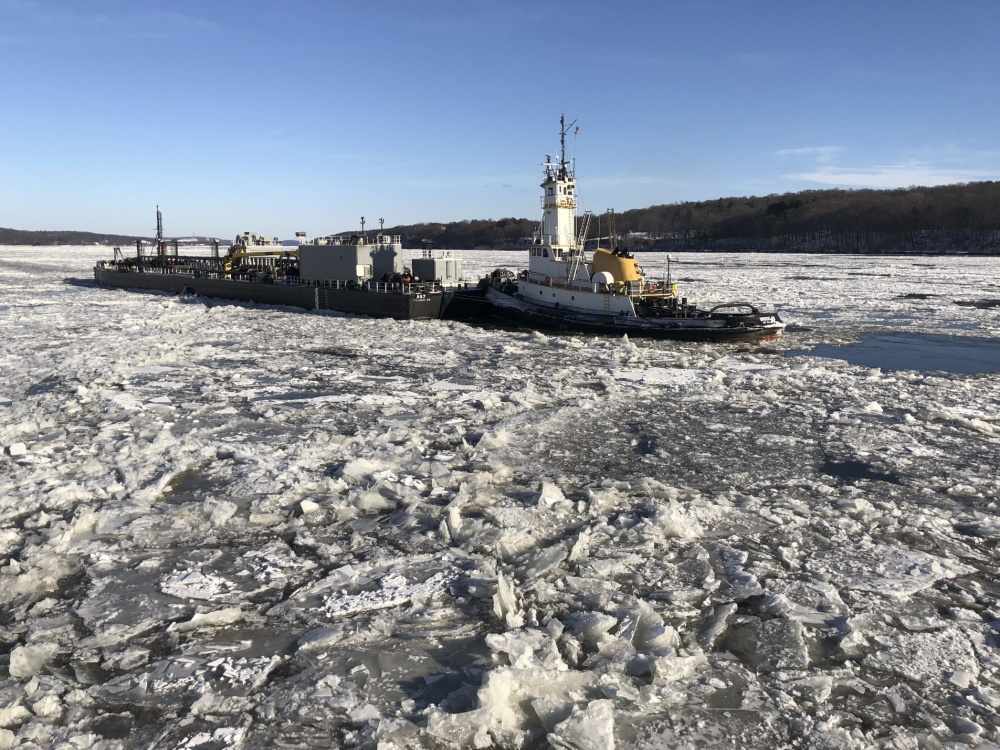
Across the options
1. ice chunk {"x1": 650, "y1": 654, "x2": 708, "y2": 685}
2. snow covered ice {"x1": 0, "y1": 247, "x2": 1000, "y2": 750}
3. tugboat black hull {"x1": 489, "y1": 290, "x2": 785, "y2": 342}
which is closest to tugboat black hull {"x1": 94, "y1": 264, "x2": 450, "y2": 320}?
tugboat black hull {"x1": 489, "y1": 290, "x2": 785, "y2": 342}

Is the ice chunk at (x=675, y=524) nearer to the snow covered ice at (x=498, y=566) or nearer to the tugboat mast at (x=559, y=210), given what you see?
the snow covered ice at (x=498, y=566)

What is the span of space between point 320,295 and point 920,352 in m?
25.6

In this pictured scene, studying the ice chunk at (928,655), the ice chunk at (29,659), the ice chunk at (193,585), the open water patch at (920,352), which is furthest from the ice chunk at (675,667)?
the open water patch at (920,352)

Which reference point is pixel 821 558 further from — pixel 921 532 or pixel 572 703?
pixel 572 703

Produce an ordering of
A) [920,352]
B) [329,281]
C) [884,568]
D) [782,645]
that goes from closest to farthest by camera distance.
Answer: [782,645] < [884,568] < [920,352] < [329,281]

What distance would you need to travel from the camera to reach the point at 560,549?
7129 millimetres

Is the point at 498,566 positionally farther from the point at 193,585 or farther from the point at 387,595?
the point at 193,585

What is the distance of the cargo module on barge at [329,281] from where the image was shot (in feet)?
101

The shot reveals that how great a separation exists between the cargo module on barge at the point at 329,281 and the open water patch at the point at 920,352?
16375 millimetres

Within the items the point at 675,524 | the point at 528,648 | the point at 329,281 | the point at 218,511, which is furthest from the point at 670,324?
the point at 528,648

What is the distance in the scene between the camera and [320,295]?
34.0 metres

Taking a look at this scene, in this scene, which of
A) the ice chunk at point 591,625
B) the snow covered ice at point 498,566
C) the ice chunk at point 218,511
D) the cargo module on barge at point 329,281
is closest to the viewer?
the snow covered ice at point 498,566

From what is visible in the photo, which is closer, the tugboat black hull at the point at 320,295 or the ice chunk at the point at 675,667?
the ice chunk at the point at 675,667

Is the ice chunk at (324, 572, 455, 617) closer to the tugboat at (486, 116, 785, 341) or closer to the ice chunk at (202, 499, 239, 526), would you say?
the ice chunk at (202, 499, 239, 526)
